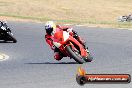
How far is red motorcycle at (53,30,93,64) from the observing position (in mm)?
16938

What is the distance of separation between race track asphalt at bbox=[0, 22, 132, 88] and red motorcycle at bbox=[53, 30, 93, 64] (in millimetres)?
261

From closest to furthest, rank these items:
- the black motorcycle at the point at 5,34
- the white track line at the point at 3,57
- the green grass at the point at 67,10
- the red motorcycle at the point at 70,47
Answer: the red motorcycle at the point at 70,47 < the white track line at the point at 3,57 < the black motorcycle at the point at 5,34 < the green grass at the point at 67,10

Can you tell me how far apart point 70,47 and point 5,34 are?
802 cm

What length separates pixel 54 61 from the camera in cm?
1819

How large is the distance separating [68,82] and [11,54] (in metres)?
7.87

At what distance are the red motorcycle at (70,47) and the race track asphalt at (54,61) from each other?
26cm

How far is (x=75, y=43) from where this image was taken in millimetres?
17484

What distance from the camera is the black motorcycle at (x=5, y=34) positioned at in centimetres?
2450

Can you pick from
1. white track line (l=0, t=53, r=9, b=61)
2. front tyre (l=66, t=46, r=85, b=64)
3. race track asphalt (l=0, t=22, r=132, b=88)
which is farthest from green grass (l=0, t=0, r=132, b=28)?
front tyre (l=66, t=46, r=85, b=64)

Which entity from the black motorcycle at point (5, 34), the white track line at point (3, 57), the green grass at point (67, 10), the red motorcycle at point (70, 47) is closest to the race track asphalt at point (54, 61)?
the white track line at point (3, 57)

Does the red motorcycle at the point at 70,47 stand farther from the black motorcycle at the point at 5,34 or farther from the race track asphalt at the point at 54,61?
the black motorcycle at the point at 5,34

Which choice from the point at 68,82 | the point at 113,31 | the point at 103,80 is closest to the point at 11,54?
the point at 68,82

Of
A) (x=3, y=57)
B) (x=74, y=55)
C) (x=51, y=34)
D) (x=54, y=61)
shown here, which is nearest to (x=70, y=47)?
(x=74, y=55)

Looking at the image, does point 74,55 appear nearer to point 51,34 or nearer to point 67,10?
point 51,34
